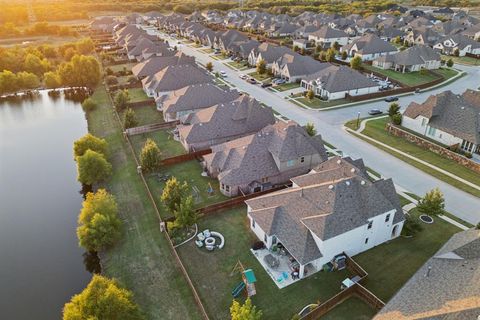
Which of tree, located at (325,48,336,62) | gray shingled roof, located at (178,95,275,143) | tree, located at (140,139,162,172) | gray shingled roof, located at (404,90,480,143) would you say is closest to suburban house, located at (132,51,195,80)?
gray shingled roof, located at (178,95,275,143)

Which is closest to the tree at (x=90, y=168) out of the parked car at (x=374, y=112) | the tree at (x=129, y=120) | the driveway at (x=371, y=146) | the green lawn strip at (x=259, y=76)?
the tree at (x=129, y=120)

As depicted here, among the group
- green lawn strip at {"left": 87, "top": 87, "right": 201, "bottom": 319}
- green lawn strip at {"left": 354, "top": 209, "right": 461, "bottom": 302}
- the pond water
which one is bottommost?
the pond water

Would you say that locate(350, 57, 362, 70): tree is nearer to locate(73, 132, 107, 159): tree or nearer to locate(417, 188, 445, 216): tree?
locate(417, 188, 445, 216): tree

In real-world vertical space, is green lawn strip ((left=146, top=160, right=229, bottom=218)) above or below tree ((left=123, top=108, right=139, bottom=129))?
below

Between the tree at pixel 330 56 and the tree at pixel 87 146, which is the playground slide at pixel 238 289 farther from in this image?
the tree at pixel 330 56

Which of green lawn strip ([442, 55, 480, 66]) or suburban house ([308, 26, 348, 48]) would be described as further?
suburban house ([308, 26, 348, 48])

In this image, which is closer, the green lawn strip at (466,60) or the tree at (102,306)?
the tree at (102,306)

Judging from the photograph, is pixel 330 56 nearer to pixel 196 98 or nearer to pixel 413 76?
pixel 413 76
